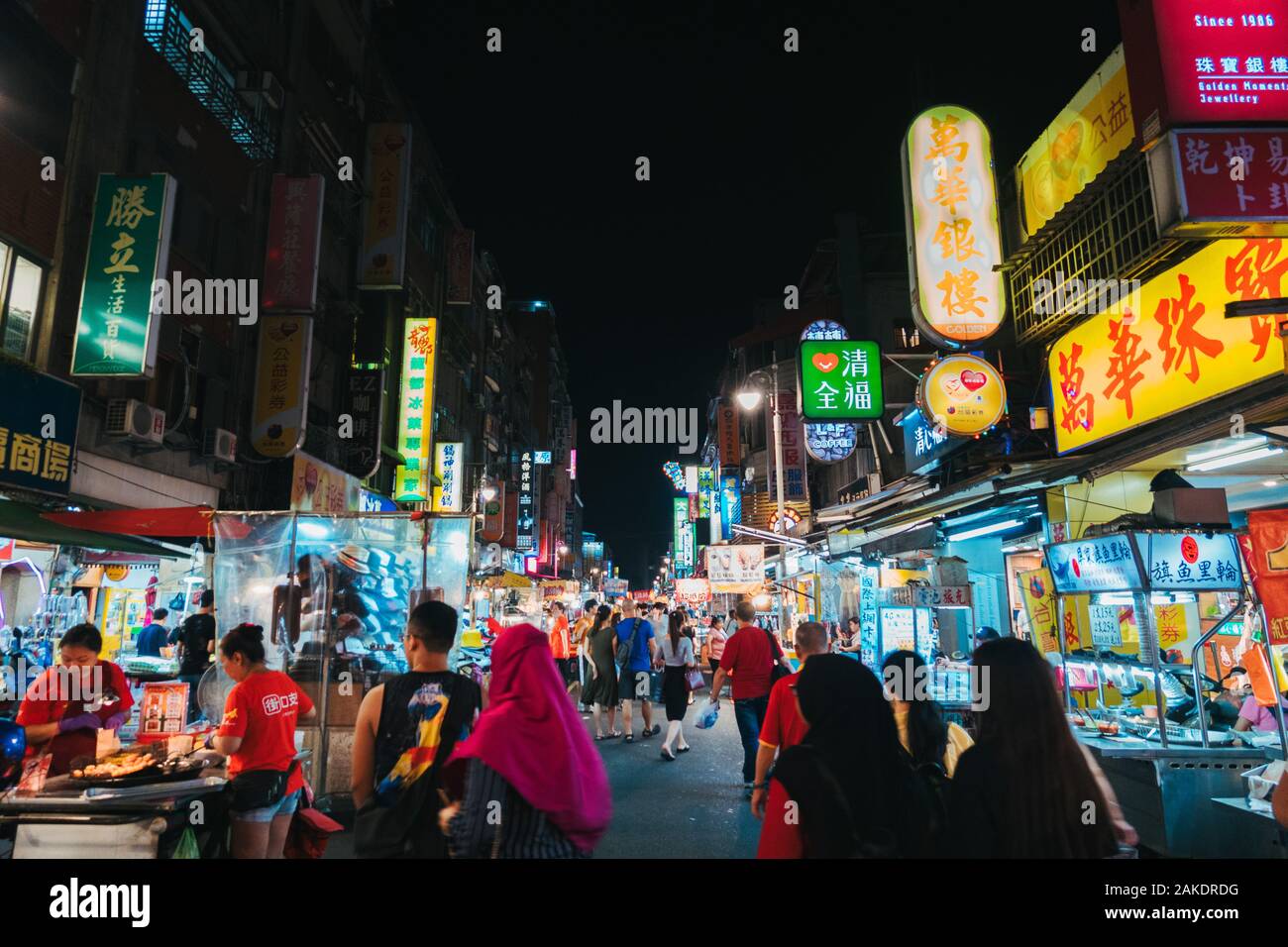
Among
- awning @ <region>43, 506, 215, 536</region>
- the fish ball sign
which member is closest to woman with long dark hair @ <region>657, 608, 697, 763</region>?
the fish ball sign

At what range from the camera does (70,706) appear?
5.29 m

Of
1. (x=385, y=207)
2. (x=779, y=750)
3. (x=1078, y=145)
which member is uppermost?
(x=385, y=207)

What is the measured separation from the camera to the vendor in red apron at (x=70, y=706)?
5.14m

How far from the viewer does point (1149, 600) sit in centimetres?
636

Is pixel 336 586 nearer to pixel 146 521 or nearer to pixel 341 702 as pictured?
pixel 341 702

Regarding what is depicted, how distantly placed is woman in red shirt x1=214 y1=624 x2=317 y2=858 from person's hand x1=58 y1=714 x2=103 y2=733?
61.7 inches

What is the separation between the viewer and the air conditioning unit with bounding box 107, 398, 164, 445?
11.2m

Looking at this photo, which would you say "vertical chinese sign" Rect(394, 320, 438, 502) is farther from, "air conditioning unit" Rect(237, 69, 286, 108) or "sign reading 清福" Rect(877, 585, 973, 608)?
"sign reading 清福" Rect(877, 585, 973, 608)

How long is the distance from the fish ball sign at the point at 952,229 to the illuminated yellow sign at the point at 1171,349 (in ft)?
4.95

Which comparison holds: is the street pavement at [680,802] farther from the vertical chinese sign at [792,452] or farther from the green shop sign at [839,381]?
the vertical chinese sign at [792,452]

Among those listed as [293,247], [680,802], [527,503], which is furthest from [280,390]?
[527,503]

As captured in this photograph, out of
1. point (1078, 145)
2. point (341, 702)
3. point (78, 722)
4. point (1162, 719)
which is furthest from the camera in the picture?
point (1078, 145)

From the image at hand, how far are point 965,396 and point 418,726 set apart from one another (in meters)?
10.1
